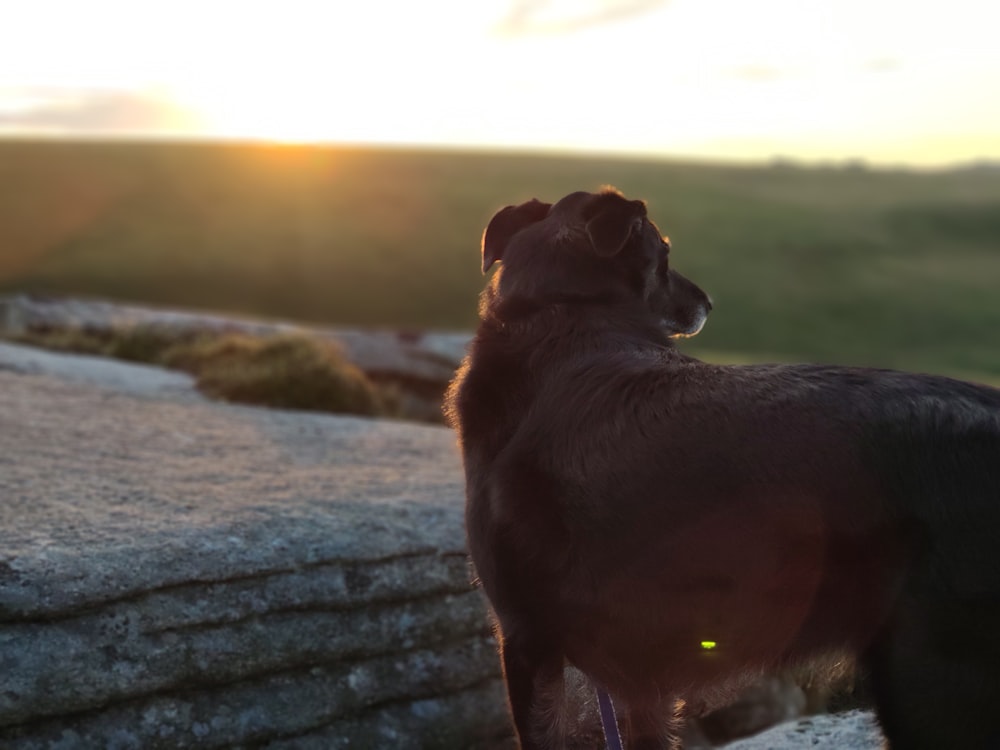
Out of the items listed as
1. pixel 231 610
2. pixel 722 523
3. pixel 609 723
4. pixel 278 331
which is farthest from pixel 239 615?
pixel 278 331

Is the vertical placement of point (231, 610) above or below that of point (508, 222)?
below

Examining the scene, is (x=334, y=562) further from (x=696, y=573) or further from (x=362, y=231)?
(x=362, y=231)

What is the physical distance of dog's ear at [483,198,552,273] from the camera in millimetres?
4656

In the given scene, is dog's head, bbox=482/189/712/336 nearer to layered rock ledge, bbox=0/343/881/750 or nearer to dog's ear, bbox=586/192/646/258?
dog's ear, bbox=586/192/646/258

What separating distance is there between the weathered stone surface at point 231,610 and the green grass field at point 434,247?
33819 mm

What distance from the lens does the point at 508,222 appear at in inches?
184

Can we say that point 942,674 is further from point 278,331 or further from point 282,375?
point 278,331

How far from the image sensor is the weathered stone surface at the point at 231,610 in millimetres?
4961

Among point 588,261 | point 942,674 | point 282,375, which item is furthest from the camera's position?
point 282,375

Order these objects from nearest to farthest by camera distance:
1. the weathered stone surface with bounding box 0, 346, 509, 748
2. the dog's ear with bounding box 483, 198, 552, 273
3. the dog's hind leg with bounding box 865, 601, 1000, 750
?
the dog's hind leg with bounding box 865, 601, 1000, 750 < the dog's ear with bounding box 483, 198, 552, 273 < the weathered stone surface with bounding box 0, 346, 509, 748

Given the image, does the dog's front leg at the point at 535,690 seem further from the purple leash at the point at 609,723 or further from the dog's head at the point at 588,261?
the dog's head at the point at 588,261

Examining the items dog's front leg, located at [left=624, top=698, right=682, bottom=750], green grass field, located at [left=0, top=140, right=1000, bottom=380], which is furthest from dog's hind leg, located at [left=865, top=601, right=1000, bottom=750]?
green grass field, located at [left=0, top=140, right=1000, bottom=380]

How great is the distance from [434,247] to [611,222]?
66.5 meters

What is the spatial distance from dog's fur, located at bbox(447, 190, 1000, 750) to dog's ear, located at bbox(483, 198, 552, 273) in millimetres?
679
